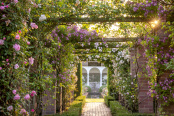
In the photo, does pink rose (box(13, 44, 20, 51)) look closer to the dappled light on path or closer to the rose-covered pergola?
the rose-covered pergola

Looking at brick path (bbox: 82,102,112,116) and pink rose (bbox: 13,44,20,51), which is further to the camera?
brick path (bbox: 82,102,112,116)

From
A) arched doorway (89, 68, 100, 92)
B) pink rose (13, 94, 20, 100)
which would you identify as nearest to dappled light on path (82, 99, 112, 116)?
pink rose (13, 94, 20, 100)

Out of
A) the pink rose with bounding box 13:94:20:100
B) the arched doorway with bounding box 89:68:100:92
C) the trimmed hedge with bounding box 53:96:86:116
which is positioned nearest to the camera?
the pink rose with bounding box 13:94:20:100

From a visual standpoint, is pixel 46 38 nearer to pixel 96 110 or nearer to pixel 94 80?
pixel 96 110

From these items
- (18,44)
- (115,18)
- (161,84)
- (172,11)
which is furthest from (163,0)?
(18,44)

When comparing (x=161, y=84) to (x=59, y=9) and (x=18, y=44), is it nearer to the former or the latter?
(x=59, y=9)

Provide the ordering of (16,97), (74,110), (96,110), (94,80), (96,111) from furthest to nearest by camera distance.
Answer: (94,80), (96,110), (96,111), (74,110), (16,97)

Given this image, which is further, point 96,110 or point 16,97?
point 96,110

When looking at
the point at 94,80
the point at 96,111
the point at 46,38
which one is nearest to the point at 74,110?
the point at 46,38

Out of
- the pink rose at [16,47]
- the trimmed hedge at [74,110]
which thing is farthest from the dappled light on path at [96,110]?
the pink rose at [16,47]

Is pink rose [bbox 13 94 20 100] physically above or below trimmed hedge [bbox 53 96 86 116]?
above

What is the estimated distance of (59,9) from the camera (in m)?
4.20

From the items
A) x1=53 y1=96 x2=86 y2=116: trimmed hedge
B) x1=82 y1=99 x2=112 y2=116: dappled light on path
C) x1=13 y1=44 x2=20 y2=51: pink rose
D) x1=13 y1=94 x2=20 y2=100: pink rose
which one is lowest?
x1=82 y1=99 x2=112 y2=116: dappled light on path

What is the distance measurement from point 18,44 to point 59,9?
5.64 ft
